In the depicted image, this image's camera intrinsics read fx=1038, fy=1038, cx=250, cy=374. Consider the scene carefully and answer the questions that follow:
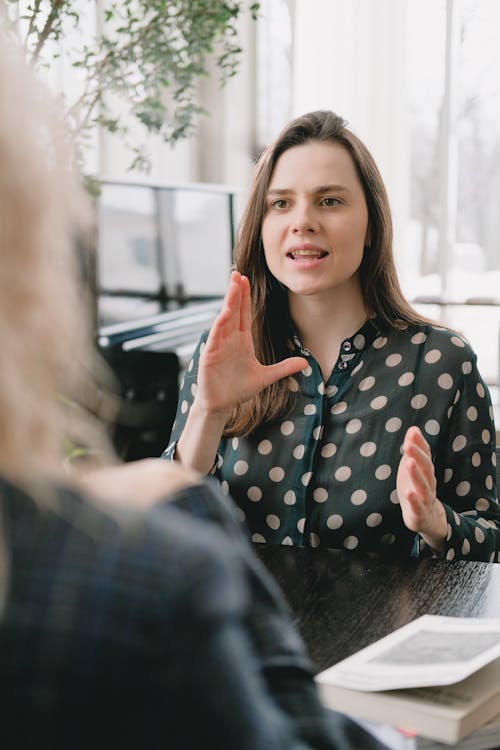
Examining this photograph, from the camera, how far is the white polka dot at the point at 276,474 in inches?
67.2

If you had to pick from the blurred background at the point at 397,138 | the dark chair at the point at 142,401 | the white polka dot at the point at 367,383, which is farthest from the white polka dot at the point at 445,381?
the blurred background at the point at 397,138

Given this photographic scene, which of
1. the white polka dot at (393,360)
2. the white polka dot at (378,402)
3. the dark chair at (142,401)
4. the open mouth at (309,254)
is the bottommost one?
the dark chair at (142,401)

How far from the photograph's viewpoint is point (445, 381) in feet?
5.73

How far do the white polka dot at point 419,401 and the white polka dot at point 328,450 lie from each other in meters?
0.15

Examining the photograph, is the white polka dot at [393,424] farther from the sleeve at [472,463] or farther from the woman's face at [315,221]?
the woman's face at [315,221]

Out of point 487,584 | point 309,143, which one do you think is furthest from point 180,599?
point 309,143

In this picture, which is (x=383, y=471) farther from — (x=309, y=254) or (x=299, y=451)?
(x=309, y=254)

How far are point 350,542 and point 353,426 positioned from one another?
0.65 feet

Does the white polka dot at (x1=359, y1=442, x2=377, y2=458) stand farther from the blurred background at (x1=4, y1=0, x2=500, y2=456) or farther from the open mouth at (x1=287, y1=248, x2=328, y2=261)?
the blurred background at (x1=4, y1=0, x2=500, y2=456)

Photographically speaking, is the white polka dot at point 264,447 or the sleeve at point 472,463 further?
the white polka dot at point 264,447

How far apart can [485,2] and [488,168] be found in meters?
0.69

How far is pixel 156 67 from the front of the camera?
2.44 meters

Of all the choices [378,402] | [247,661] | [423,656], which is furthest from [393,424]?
[247,661]

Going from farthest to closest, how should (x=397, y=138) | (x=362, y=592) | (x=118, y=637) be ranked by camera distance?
1. (x=397, y=138)
2. (x=362, y=592)
3. (x=118, y=637)
